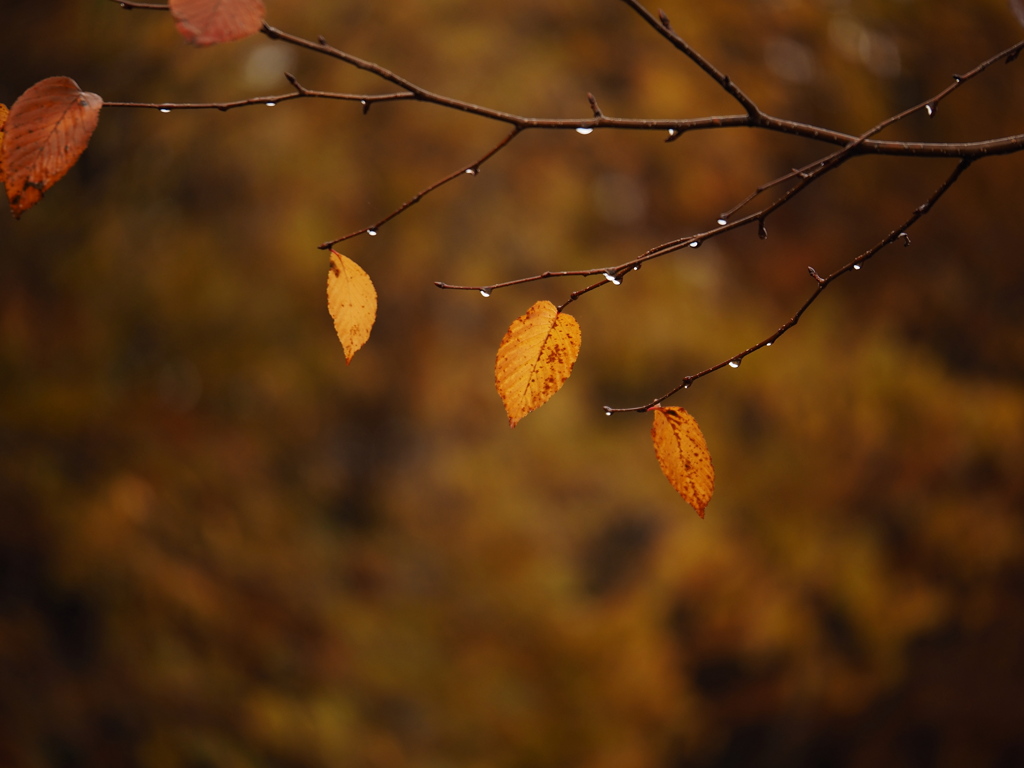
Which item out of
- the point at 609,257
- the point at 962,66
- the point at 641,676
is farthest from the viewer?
the point at 962,66

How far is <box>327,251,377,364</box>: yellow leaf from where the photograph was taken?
0.69m

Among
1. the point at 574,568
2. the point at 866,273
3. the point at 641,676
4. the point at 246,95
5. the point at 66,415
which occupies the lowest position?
the point at 641,676

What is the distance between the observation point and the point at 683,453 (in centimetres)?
71

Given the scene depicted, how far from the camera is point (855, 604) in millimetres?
2482

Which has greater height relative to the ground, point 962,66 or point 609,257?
point 962,66

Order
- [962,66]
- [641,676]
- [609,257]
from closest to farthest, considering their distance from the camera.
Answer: [641,676]
[609,257]
[962,66]

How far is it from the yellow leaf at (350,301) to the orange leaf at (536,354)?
0.13m

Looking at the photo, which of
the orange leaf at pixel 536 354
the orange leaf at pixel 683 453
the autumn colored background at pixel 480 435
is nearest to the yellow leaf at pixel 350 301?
the orange leaf at pixel 536 354

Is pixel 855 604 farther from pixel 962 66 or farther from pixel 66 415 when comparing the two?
pixel 66 415

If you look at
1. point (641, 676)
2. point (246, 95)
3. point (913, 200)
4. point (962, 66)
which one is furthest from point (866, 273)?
point (246, 95)

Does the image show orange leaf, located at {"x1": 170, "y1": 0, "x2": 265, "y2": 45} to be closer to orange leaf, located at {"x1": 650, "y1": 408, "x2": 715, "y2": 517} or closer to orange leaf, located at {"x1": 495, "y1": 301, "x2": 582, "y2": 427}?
orange leaf, located at {"x1": 495, "y1": 301, "x2": 582, "y2": 427}

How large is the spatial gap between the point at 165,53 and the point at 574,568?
8.24ft

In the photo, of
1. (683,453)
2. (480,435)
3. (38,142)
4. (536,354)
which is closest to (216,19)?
(38,142)

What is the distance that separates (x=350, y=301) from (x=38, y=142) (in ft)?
0.90
